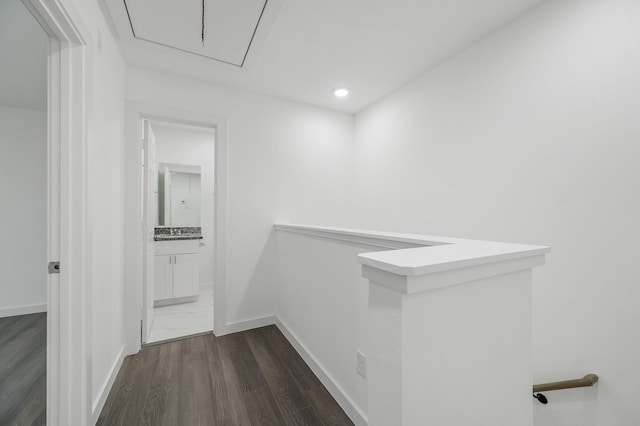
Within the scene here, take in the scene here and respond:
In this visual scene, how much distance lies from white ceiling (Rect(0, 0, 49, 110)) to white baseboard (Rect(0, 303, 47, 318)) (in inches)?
85.8

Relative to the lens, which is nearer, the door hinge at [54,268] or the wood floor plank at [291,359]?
the door hinge at [54,268]

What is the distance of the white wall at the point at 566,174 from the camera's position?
1.18 meters

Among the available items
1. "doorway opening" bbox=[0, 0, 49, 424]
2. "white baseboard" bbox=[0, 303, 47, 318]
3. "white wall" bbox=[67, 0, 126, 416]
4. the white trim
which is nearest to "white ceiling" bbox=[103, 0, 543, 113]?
"white wall" bbox=[67, 0, 126, 416]

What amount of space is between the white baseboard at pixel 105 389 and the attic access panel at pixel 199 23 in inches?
89.1

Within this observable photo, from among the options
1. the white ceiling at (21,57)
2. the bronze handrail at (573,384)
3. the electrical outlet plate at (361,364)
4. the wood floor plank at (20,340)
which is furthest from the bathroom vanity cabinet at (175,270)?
the bronze handrail at (573,384)

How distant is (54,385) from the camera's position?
3.77 feet

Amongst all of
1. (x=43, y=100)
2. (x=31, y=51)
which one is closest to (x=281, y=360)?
(x=31, y=51)

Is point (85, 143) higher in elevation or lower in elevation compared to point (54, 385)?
higher

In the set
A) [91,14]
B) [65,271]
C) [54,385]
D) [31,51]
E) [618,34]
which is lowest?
[54,385]

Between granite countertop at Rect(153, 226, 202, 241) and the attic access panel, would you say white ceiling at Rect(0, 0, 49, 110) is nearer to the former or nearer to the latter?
Answer: the attic access panel

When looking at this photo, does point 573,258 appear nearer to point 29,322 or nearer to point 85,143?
point 85,143

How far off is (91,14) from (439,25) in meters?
2.02

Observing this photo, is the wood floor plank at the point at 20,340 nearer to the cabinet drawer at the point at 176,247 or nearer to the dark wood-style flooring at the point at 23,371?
the dark wood-style flooring at the point at 23,371

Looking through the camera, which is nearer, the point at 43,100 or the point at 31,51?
the point at 31,51
